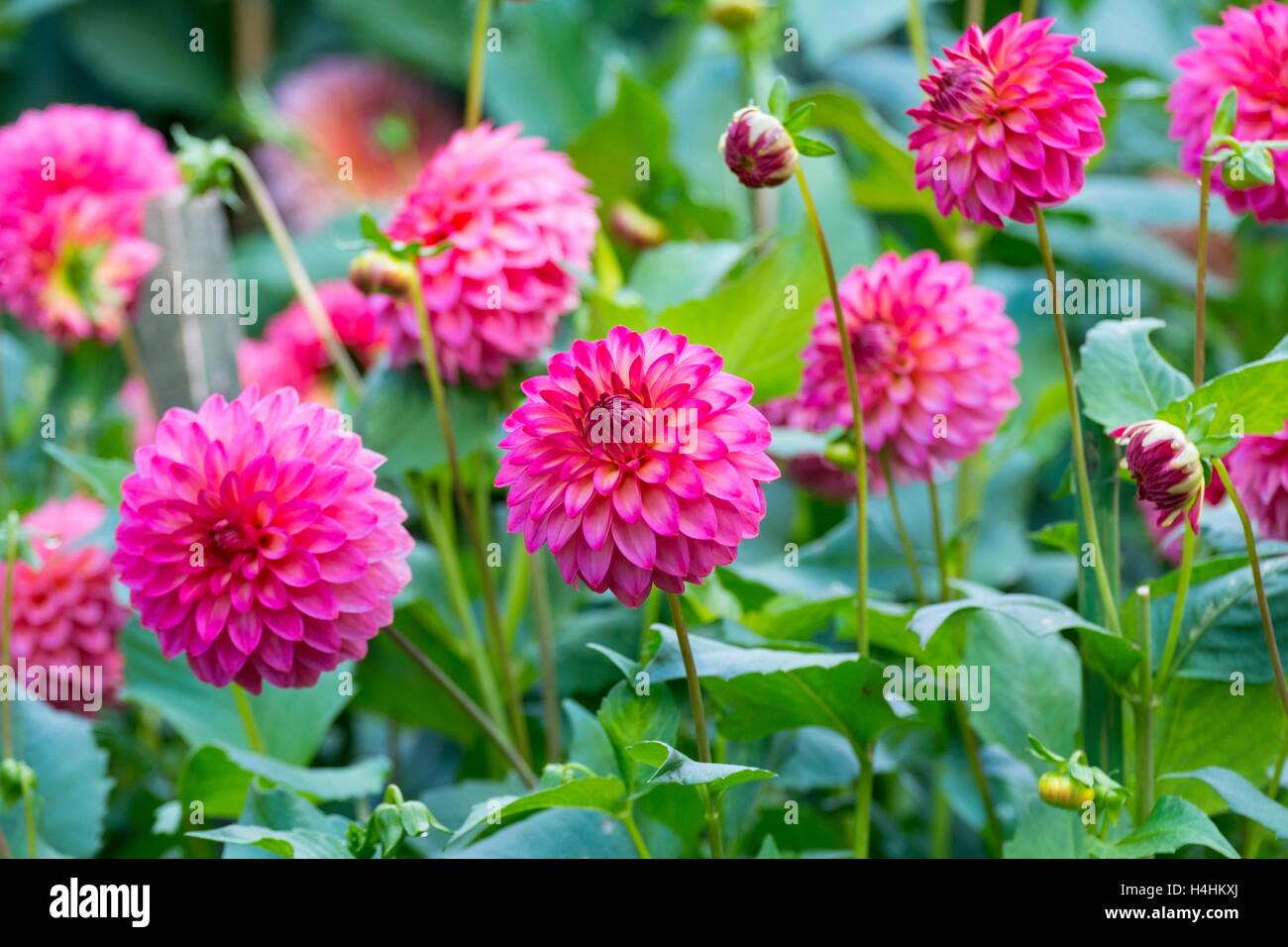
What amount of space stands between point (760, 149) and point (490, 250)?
0.15 metres

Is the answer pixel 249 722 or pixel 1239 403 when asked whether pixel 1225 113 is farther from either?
pixel 249 722

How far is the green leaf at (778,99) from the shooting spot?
42 cm

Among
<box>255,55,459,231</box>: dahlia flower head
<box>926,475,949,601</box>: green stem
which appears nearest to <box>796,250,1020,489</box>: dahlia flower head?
<box>926,475,949,601</box>: green stem

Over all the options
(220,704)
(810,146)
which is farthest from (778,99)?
(220,704)

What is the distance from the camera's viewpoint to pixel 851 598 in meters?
0.48

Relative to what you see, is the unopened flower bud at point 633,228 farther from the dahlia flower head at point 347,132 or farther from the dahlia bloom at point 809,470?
the dahlia flower head at point 347,132

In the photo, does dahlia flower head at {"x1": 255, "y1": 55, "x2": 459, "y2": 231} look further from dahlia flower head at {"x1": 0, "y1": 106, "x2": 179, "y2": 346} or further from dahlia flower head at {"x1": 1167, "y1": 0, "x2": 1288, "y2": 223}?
dahlia flower head at {"x1": 1167, "y1": 0, "x2": 1288, "y2": 223}

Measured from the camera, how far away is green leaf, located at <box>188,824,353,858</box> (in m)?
0.38

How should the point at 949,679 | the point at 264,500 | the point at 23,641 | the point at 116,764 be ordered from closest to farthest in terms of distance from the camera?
the point at 264,500 → the point at 949,679 → the point at 23,641 → the point at 116,764

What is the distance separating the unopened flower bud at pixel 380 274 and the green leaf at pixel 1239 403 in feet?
0.88

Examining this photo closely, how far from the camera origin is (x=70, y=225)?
665 mm

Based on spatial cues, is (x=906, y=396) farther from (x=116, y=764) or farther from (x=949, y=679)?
(x=116, y=764)
